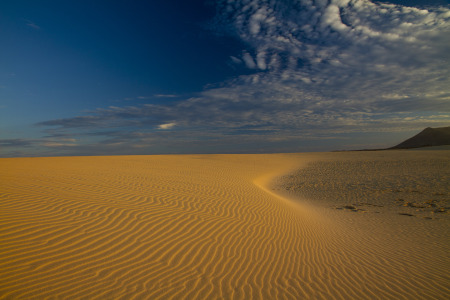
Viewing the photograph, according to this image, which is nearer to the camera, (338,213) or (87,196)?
(87,196)

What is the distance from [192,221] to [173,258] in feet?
6.57

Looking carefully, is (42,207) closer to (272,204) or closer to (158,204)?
(158,204)

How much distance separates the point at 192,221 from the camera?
6.31 metres

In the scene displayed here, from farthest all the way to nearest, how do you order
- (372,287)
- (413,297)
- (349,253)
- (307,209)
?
1. (307,209)
2. (349,253)
3. (372,287)
4. (413,297)

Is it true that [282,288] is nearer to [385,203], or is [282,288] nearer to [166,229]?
[166,229]

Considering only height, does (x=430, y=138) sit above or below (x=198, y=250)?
above

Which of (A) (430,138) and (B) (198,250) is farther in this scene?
(A) (430,138)

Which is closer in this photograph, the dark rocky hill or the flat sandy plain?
the flat sandy plain

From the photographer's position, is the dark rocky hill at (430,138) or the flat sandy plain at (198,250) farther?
the dark rocky hill at (430,138)

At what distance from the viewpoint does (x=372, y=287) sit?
A: 394 centimetres

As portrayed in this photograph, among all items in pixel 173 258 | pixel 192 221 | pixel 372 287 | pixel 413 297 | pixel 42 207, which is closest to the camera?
pixel 413 297

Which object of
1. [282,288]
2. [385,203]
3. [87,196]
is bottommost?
[385,203]

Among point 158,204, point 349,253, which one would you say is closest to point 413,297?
point 349,253

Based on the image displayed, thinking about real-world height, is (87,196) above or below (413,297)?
above
